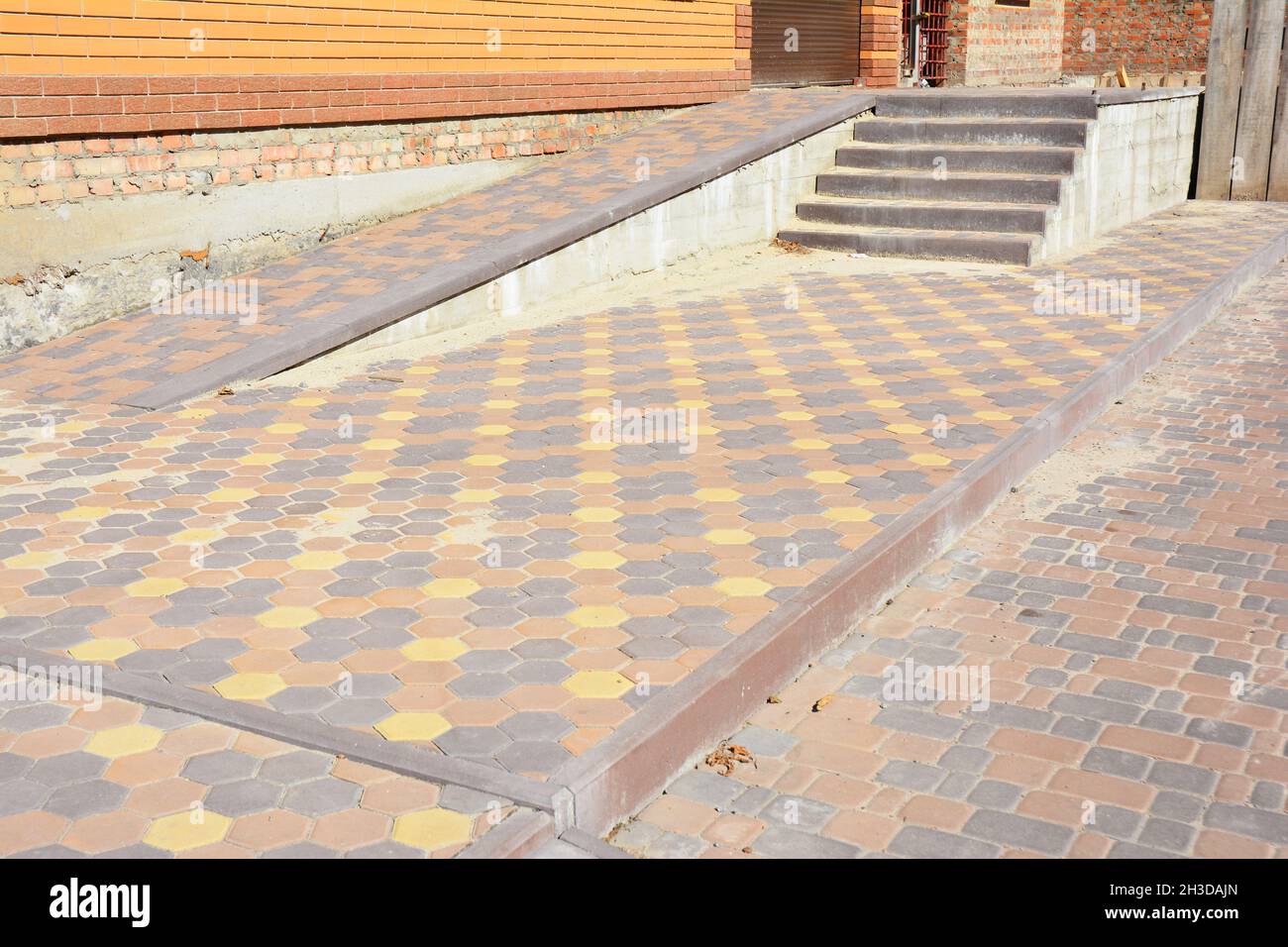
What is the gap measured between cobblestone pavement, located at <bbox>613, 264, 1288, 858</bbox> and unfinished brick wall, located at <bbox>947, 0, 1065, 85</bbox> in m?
15.2

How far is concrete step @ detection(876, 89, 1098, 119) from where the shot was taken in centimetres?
1210

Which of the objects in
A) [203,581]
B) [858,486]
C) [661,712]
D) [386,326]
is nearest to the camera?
[661,712]

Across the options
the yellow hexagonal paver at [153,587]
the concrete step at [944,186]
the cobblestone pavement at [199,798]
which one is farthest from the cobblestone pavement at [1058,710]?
the concrete step at [944,186]

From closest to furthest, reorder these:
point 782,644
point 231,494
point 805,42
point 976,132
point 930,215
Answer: point 782,644, point 231,494, point 930,215, point 976,132, point 805,42

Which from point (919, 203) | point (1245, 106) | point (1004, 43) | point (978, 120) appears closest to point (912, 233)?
point (919, 203)

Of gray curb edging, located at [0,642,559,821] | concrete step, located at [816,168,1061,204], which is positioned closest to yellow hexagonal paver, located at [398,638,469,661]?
gray curb edging, located at [0,642,559,821]

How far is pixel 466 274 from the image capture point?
8758mm

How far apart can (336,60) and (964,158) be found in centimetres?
596

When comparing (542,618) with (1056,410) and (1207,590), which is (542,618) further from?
(1056,410)

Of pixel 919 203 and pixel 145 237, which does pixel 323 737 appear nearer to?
pixel 145 237

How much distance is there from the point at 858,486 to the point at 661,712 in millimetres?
2205

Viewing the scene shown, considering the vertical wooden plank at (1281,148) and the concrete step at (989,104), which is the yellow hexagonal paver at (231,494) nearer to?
the concrete step at (989,104)

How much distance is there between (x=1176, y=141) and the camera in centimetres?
1459

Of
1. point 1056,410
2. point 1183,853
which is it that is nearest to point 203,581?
point 1183,853
